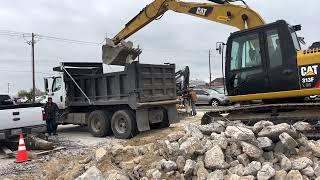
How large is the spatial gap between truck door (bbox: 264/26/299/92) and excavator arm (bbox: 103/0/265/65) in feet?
5.89

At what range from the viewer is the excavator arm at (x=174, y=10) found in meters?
13.4

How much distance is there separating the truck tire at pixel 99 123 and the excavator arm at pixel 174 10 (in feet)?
6.50

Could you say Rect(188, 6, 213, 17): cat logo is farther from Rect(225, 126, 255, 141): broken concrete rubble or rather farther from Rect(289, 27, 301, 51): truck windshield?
Rect(225, 126, 255, 141): broken concrete rubble

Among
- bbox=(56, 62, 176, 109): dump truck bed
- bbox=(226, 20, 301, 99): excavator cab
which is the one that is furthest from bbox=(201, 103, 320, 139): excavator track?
bbox=(56, 62, 176, 109): dump truck bed

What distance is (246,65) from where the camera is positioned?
1146 centimetres

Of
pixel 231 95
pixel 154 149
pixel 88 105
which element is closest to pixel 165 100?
pixel 88 105

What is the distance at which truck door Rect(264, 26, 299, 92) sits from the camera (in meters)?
10.8

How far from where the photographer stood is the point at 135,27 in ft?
57.9

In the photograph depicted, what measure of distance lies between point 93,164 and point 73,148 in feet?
21.2

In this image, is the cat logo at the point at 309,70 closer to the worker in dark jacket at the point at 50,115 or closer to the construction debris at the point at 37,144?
the construction debris at the point at 37,144

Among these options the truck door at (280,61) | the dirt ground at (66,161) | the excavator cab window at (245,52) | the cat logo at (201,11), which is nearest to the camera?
the dirt ground at (66,161)

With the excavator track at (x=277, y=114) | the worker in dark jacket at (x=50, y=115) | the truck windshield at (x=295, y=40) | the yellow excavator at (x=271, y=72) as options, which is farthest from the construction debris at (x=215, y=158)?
the worker in dark jacket at (x=50, y=115)

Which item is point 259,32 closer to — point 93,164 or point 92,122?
point 93,164

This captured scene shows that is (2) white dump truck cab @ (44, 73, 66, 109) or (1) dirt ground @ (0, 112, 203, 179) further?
(2) white dump truck cab @ (44, 73, 66, 109)
